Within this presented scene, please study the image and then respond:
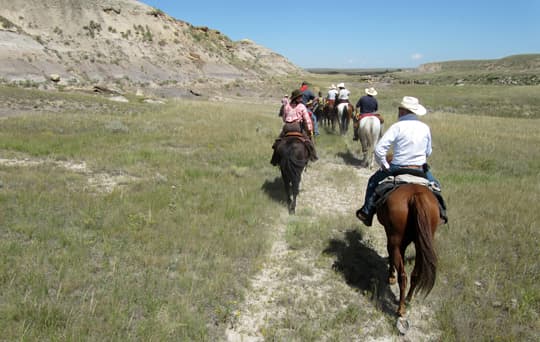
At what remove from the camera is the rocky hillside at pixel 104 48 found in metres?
29.2

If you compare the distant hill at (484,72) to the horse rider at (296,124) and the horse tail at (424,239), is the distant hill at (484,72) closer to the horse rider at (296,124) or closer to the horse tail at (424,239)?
the horse rider at (296,124)

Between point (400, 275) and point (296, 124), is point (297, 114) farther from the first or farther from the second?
point (400, 275)

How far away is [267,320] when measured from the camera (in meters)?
4.14

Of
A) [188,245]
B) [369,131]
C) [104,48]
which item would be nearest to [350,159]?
[369,131]

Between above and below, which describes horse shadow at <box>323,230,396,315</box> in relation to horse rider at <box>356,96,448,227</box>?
→ below

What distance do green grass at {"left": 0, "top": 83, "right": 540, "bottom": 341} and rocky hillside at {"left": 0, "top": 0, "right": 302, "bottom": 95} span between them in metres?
21.7

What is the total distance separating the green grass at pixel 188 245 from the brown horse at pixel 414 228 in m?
0.60

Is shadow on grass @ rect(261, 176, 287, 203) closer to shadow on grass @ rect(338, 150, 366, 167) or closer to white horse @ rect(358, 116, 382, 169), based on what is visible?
white horse @ rect(358, 116, 382, 169)

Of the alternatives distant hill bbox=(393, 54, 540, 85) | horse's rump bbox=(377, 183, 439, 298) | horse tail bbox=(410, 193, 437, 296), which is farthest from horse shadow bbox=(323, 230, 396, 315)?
distant hill bbox=(393, 54, 540, 85)

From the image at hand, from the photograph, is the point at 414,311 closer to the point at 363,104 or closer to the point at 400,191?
the point at 400,191

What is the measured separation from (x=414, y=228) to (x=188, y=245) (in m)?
3.28

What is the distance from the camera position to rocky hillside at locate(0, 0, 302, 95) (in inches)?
1149

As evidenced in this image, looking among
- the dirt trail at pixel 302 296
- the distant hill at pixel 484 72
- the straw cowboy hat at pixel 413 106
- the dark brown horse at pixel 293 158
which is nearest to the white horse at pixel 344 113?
the dark brown horse at pixel 293 158

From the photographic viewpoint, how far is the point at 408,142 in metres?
4.56
